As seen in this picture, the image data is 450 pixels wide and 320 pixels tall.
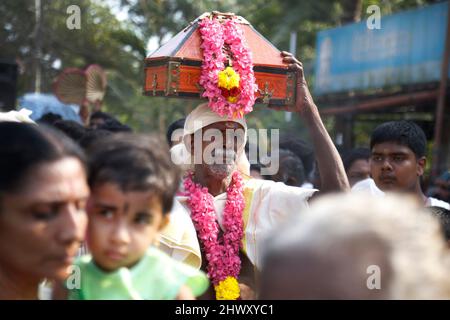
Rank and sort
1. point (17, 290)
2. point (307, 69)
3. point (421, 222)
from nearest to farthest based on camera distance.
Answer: point (421, 222) < point (17, 290) < point (307, 69)

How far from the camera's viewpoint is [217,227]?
165 inches

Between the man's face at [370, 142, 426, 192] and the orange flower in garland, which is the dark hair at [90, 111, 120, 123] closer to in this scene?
the man's face at [370, 142, 426, 192]

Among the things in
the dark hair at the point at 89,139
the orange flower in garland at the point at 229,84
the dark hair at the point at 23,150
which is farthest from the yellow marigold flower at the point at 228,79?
the dark hair at the point at 23,150

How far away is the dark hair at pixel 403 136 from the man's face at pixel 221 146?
1.13m

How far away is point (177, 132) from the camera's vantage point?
6328 mm

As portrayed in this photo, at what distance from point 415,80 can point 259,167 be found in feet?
22.6

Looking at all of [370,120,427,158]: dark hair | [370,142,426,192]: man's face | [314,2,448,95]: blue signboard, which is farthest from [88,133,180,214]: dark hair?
[314,2,448,95]: blue signboard

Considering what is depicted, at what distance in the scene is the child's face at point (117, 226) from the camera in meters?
2.46

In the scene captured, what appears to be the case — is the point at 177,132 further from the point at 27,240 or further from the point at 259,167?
the point at 27,240

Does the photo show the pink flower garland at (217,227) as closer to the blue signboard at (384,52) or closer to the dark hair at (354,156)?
the dark hair at (354,156)

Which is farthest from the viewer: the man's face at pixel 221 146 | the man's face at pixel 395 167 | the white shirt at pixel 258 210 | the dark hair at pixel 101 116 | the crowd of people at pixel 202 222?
the dark hair at pixel 101 116

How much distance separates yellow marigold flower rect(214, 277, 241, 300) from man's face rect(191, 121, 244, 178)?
572mm
